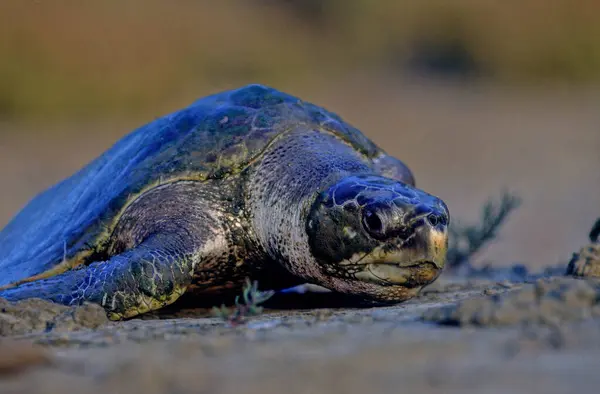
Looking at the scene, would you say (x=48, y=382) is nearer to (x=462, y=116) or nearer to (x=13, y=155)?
(x=13, y=155)

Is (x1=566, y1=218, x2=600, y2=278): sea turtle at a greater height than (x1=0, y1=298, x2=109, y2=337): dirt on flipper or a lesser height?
lesser

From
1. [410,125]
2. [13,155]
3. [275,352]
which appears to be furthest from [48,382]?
[410,125]

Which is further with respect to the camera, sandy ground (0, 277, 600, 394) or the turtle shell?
the turtle shell

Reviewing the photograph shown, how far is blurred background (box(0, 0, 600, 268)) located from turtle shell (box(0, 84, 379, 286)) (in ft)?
20.2

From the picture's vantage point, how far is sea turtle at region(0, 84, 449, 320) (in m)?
3.36

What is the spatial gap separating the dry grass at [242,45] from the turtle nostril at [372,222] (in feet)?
45.0

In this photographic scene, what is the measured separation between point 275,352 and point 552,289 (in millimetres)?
879

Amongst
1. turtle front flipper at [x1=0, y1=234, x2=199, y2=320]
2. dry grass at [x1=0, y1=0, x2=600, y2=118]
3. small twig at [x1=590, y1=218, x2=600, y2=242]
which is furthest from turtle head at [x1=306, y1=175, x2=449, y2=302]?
dry grass at [x1=0, y1=0, x2=600, y2=118]

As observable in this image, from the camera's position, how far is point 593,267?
3600 millimetres

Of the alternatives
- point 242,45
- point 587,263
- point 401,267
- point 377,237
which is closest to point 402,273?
point 401,267

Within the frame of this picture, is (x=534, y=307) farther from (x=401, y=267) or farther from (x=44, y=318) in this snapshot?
(x=44, y=318)

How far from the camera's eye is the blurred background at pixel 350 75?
12.8m

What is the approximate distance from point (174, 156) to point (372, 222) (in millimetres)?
1231

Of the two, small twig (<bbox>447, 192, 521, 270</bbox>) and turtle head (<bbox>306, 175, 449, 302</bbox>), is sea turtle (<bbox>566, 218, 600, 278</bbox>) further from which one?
small twig (<bbox>447, 192, 521, 270</bbox>)
